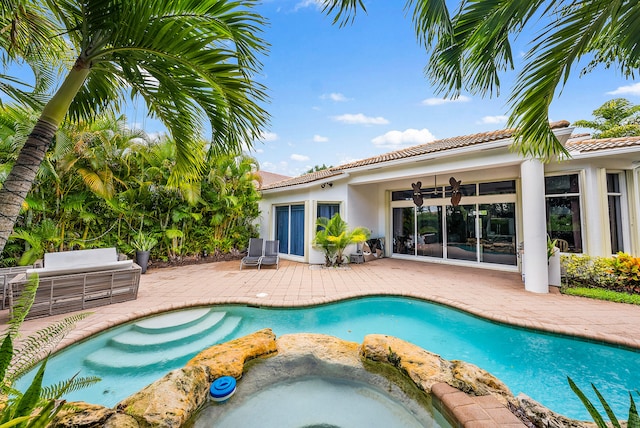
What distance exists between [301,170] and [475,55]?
142ft

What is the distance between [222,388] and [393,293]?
209 inches

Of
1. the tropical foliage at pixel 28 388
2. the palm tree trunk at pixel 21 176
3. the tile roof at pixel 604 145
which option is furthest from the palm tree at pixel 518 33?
the tile roof at pixel 604 145

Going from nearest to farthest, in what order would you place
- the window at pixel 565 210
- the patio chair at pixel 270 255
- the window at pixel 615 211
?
the window at pixel 615 211
the window at pixel 565 210
the patio chair at pixel 270 255

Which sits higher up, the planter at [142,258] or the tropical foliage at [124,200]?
the tropical foliage at [124,200]

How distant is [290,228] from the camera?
1314 centimetres

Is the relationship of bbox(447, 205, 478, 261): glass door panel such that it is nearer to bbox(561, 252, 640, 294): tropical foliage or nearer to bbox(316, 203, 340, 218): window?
bbox(561, 252, 640, 294): tropical foliage

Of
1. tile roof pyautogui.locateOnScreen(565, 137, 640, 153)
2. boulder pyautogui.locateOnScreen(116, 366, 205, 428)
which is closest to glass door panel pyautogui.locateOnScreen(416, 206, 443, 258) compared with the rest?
tile roof pyautogui.locateOnScreen(565, 137, 640, 153)

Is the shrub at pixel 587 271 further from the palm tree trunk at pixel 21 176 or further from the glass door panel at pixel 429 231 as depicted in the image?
the palm tree trunk at pixel 21 176

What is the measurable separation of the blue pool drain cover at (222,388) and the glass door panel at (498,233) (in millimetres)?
10949

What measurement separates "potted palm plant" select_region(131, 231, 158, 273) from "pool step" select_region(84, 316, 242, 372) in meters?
5.92

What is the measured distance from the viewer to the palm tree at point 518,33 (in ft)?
9.34

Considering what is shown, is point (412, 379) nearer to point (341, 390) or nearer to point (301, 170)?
point (341, 390)

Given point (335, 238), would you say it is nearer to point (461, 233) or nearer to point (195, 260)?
point (461, 233)

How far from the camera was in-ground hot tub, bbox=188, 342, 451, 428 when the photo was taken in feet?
9.91
